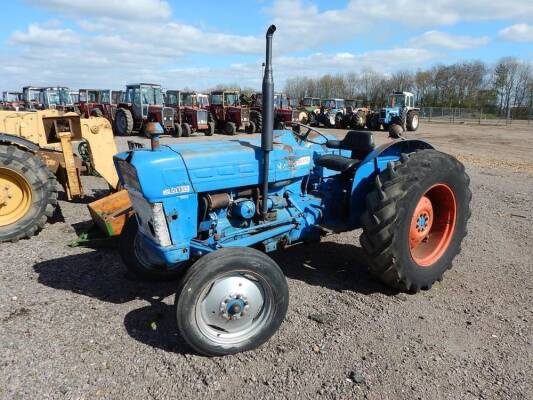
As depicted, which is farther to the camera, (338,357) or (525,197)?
(525,197)

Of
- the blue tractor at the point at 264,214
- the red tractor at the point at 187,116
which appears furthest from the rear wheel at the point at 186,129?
the blue tractor at the point at 264,214

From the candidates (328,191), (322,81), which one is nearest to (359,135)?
(328,191)

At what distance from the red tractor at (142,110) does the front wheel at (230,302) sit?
642 inches

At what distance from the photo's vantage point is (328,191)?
13.1 feet

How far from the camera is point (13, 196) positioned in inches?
200

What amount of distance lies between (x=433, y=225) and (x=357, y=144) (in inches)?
42.1

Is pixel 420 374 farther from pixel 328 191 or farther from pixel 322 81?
pixel 322 81

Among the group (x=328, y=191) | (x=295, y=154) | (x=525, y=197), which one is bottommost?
(x=525, y=197)

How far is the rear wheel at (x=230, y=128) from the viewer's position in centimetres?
2005

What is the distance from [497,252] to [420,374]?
2623mm

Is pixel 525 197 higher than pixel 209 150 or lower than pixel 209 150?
lower

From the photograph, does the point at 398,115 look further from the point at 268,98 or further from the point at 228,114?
the point at 268,98

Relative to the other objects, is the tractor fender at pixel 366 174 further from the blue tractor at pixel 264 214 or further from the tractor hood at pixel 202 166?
the tractor hood at pixel 202 166

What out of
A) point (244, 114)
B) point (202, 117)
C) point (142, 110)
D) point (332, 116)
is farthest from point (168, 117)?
point (332, 116)
